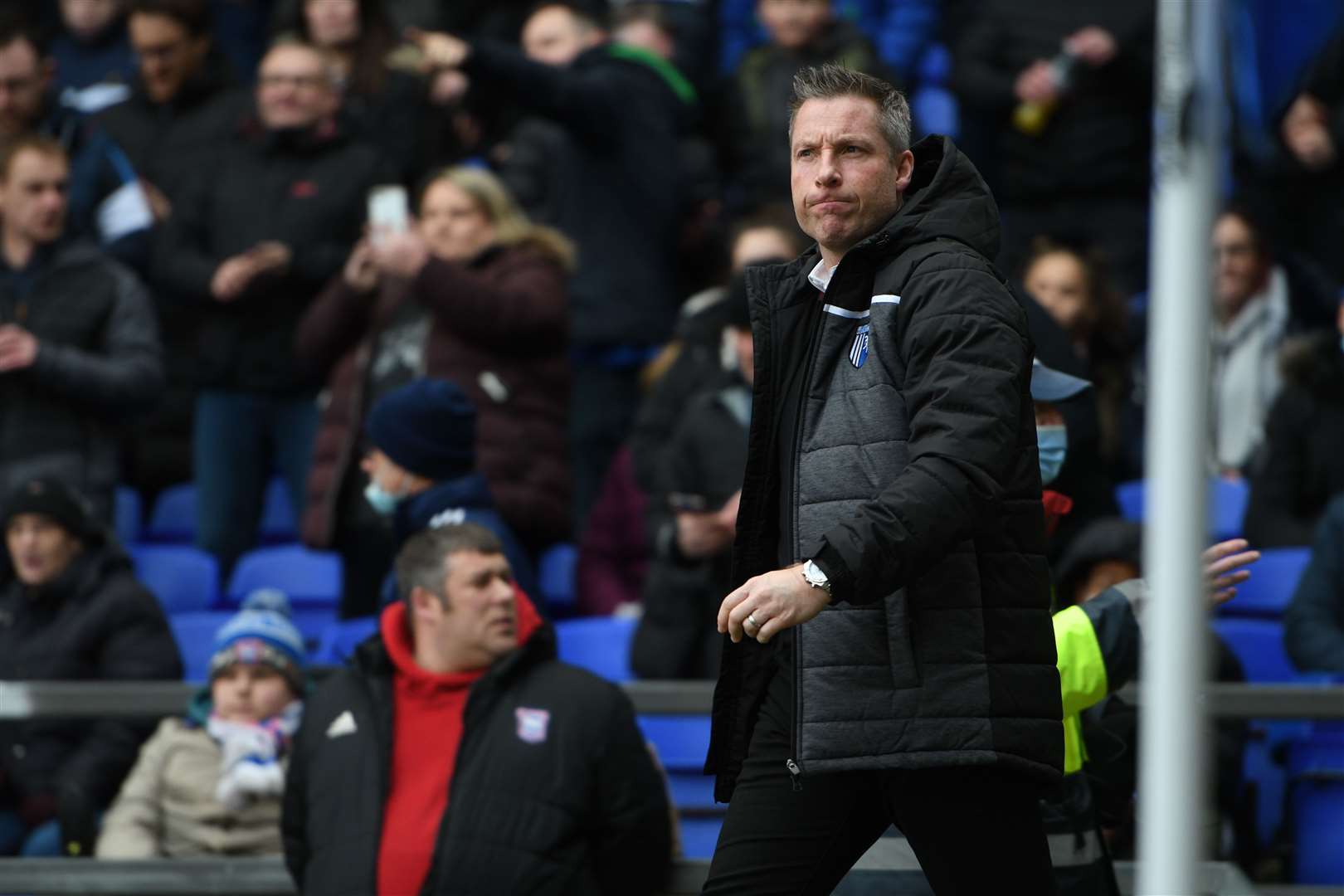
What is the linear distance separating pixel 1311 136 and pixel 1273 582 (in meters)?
2.17

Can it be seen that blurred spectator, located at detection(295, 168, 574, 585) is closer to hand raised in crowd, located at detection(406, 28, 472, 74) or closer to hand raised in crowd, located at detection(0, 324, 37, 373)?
hand raised in crowd, located at detection(406, 28, 472, 74)

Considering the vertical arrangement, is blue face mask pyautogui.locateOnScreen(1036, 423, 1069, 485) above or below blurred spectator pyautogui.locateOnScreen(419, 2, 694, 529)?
below

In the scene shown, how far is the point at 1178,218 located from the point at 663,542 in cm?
403

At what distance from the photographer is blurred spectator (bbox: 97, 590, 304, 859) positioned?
638 cm

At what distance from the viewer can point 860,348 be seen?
379 centimetres

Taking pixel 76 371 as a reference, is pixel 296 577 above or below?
below

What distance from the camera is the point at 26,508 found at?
7.38 meters

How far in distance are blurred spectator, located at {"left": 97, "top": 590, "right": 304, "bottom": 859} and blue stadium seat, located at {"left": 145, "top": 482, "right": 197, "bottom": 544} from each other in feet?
8.64

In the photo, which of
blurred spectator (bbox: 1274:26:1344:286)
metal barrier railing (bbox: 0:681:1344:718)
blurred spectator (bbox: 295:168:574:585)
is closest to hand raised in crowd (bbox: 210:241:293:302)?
blurred spectator (bbox: 295:168:574:585)

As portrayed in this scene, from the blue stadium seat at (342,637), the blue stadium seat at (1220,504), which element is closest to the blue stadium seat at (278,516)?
the blue stadium seat at (342,637)

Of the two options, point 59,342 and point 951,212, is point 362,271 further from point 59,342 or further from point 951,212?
point 951,212

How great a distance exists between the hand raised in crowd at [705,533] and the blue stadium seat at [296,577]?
75.6 inches

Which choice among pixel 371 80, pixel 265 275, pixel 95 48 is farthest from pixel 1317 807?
pixel 95 48

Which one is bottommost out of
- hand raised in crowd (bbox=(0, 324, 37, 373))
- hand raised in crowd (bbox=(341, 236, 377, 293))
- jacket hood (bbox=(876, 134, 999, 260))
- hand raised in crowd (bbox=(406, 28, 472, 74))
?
jacket hood (bbox=(876, 134, 999, 260))
